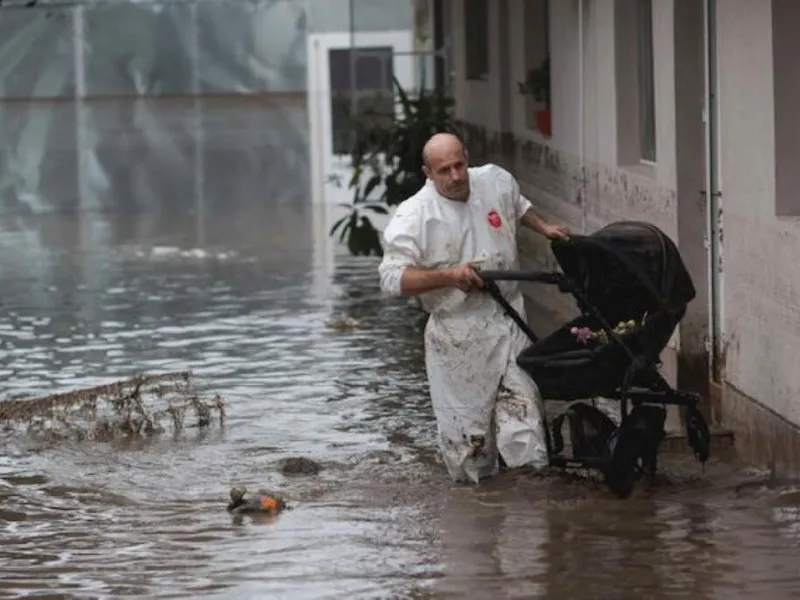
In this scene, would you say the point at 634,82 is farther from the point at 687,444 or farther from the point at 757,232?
the point at 687,444

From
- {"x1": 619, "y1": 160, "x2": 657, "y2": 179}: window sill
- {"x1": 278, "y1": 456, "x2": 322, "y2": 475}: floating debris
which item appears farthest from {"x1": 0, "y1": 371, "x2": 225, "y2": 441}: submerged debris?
{"x1": 619, "y1": 160, "x2": 657, "y2": 179}: window sill

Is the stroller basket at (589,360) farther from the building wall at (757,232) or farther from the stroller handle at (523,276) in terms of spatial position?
the building wall at (757,232)

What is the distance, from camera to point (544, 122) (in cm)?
1798

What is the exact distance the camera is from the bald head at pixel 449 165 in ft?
29.3

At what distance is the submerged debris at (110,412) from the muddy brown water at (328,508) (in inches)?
8.2

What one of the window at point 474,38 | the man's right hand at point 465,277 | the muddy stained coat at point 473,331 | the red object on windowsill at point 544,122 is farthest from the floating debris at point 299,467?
the window at point 474,38

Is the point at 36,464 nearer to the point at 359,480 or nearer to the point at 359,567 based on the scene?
the point at 359,480

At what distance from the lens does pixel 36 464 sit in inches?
406

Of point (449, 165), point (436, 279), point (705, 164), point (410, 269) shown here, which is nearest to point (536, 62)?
point (705, 164)

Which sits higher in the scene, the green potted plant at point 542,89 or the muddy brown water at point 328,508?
the green potted plant at point 542,89

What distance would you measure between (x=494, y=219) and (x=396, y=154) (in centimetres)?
1066

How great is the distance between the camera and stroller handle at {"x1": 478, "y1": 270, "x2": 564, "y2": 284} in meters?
8.48

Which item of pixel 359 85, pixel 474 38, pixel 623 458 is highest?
pixel 474 38

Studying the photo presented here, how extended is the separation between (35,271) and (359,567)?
13705 mm
